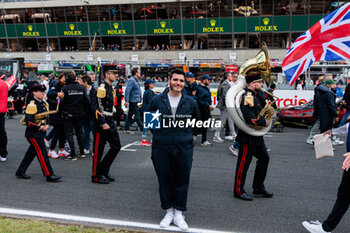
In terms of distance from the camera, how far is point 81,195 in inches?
198

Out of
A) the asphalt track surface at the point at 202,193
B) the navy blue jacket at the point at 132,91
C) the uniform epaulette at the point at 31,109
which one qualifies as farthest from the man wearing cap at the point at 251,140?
the navy blue jacket at the point at 132,91

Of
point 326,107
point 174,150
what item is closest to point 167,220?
point 174,150

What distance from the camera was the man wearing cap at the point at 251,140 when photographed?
4609mm

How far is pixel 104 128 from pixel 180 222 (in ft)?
6.90

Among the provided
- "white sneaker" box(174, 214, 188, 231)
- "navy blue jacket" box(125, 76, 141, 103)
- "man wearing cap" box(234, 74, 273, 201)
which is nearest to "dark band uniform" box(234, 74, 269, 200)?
"man wearing cap" box(234, 74, 273, 201)

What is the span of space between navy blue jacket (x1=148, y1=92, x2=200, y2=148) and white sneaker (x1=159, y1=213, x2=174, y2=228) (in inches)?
35.9

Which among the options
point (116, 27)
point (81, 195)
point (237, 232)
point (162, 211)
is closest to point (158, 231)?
point (162, 211)

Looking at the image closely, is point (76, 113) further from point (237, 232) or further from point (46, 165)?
point (237, 232)

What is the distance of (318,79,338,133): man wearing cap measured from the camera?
7.63 metres

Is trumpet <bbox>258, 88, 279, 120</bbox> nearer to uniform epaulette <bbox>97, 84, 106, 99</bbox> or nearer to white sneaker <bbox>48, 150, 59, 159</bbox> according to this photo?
uniform epaulette <bbox>97, 84, 106, 99</bbox>

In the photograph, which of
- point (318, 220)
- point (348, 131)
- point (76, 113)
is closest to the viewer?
point (348, 131)

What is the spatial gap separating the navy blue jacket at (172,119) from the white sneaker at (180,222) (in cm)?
93

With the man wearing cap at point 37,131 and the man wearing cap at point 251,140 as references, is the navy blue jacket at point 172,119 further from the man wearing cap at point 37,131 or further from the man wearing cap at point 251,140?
the man wearing cap at point 37,131

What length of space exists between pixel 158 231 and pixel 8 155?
5.27m
